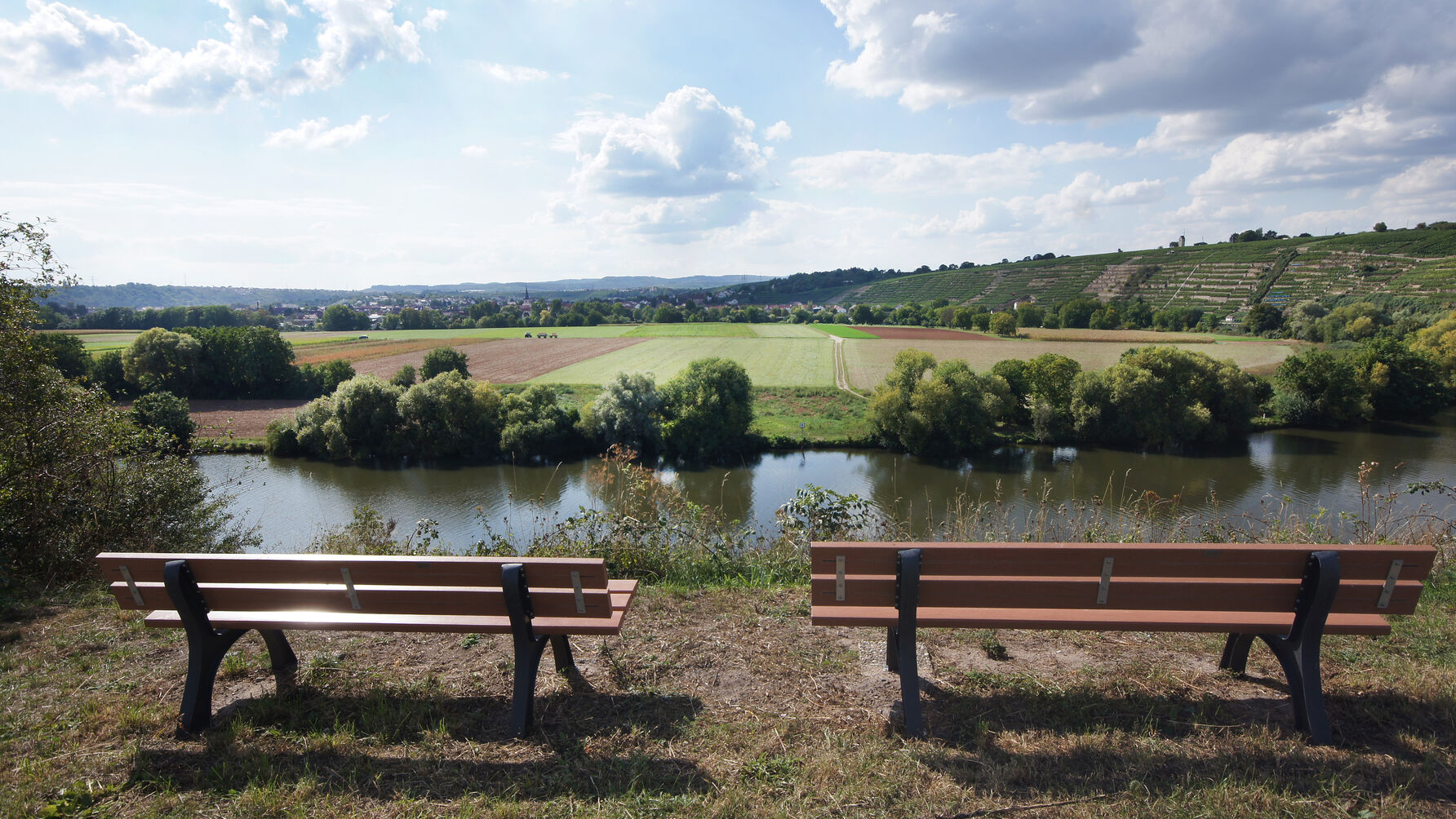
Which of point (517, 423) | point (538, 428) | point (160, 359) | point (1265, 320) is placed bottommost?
point (538, 428)

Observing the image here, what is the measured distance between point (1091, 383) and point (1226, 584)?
32339 millimetres

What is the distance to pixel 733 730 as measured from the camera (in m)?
3.12

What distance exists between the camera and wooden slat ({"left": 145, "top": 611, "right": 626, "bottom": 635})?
323cm

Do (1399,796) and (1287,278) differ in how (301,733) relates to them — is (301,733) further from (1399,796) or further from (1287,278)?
(1287,278)

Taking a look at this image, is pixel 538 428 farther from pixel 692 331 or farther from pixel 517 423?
pixel 692 331

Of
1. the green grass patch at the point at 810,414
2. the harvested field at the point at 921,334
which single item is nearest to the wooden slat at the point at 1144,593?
the green grass patch at the point at 810,414

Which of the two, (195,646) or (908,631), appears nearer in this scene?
(908,631)

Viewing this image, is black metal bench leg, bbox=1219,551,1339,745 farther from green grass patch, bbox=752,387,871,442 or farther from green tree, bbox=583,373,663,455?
green grass patch, bbox=752,387,871,442

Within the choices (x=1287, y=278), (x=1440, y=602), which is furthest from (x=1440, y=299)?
(x=1440, y=602)

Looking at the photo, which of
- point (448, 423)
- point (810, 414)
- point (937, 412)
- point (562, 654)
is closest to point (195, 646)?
point (562, 654)

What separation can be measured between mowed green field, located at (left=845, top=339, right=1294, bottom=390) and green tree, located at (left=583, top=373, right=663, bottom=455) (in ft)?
49.2

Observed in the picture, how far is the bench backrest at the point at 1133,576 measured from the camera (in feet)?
10.2

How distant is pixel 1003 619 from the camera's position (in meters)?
3.16

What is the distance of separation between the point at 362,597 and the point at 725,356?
50.2 m
